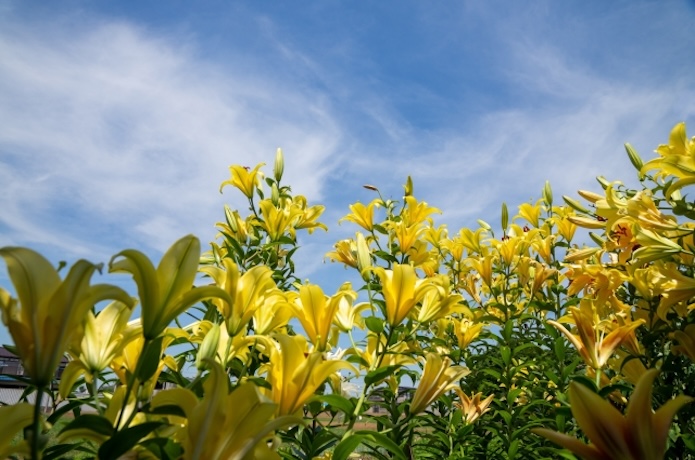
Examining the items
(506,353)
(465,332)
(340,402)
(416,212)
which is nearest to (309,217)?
(416,212)

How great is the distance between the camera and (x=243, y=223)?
2176 mm

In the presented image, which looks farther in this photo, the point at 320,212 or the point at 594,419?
the point at 320,212

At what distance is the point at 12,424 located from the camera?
64 centimetres

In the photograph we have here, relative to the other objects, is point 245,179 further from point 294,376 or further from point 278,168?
point 294,376

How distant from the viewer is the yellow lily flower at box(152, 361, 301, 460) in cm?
59

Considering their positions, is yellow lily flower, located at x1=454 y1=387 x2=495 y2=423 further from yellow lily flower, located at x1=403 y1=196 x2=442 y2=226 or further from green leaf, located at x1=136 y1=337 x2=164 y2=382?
green leaf, located at x1=136 y1=337 x2=164 y2=382

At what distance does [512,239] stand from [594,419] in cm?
189

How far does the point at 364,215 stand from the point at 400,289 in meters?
1.00

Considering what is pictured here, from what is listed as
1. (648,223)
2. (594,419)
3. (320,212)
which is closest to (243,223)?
(320,212)

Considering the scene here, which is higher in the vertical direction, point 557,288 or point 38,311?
point 557,288

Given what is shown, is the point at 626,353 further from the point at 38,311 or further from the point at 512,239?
the point at 38,311

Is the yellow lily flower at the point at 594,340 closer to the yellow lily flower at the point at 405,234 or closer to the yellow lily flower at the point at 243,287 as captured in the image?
the yellow lily flower at the point at 405,234

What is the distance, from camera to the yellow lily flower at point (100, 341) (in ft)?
2.56

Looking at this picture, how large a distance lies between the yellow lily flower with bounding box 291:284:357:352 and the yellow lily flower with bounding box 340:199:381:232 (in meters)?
1.07
